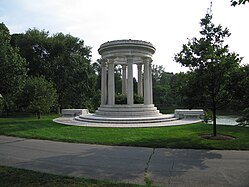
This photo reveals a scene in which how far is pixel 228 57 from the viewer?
1232 cm

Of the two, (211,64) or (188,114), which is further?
(188,114)

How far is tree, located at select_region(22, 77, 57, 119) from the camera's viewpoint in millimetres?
25328

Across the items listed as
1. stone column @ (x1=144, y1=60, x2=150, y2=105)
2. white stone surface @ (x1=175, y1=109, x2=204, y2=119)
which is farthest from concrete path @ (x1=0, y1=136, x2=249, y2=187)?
stone column @ (x1=144, y1=60, x2=150, y2=105)

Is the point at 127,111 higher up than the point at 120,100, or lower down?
lower down

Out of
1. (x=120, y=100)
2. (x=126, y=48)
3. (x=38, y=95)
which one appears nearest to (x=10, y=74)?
(x=38, y=95)

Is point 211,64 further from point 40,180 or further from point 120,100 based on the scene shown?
point 120,100

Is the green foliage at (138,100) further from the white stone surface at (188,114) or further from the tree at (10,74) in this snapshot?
the tree at (10,74)

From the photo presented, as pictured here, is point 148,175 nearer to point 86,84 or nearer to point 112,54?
point 112,54

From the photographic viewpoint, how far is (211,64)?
12453 mm

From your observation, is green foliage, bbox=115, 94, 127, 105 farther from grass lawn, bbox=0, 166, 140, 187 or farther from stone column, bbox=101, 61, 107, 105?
grass lawn, bbox=0, 166, 140, 187

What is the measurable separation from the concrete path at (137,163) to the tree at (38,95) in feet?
48.2

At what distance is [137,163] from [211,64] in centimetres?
688

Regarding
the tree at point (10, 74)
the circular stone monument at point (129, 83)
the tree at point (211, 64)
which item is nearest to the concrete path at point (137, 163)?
the tree at point (211, 64)

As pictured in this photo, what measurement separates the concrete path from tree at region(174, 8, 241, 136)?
3999 mm
